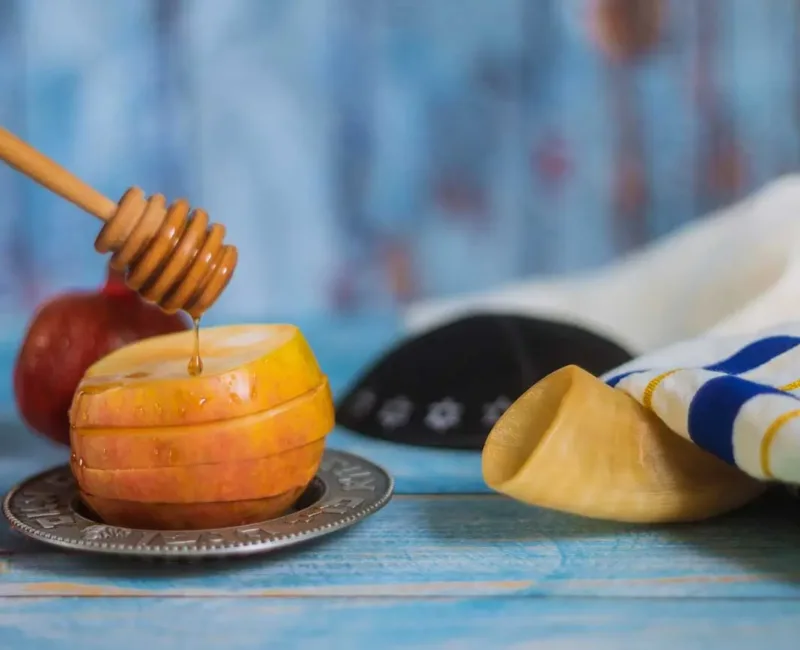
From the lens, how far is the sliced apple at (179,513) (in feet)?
1.49

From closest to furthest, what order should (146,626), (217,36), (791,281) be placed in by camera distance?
(146,626), (791,281), (217,36)

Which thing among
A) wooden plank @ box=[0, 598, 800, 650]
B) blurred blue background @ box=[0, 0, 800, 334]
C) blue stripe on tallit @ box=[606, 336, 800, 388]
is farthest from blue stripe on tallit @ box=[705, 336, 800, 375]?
blurred blue background @ box=[0, 0, 800, 334]

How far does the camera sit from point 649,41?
1.25 meters

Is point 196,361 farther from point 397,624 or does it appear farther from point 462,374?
point 462,374

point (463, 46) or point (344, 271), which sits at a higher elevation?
point (463, 46)

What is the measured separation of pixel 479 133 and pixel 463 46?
12 centimetres

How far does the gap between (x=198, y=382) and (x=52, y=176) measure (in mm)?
139

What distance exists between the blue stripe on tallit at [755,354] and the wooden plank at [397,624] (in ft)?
0.48

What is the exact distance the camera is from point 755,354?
52cm

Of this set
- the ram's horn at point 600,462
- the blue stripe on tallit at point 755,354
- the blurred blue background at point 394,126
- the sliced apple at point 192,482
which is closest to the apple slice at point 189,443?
the sliced apple at point 192,482

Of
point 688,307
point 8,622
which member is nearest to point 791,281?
point 688,307

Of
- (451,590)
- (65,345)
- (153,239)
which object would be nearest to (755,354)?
(451,590)

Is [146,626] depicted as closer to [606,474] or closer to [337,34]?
[606,474]


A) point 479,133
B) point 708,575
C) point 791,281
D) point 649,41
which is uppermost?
point 649,41
